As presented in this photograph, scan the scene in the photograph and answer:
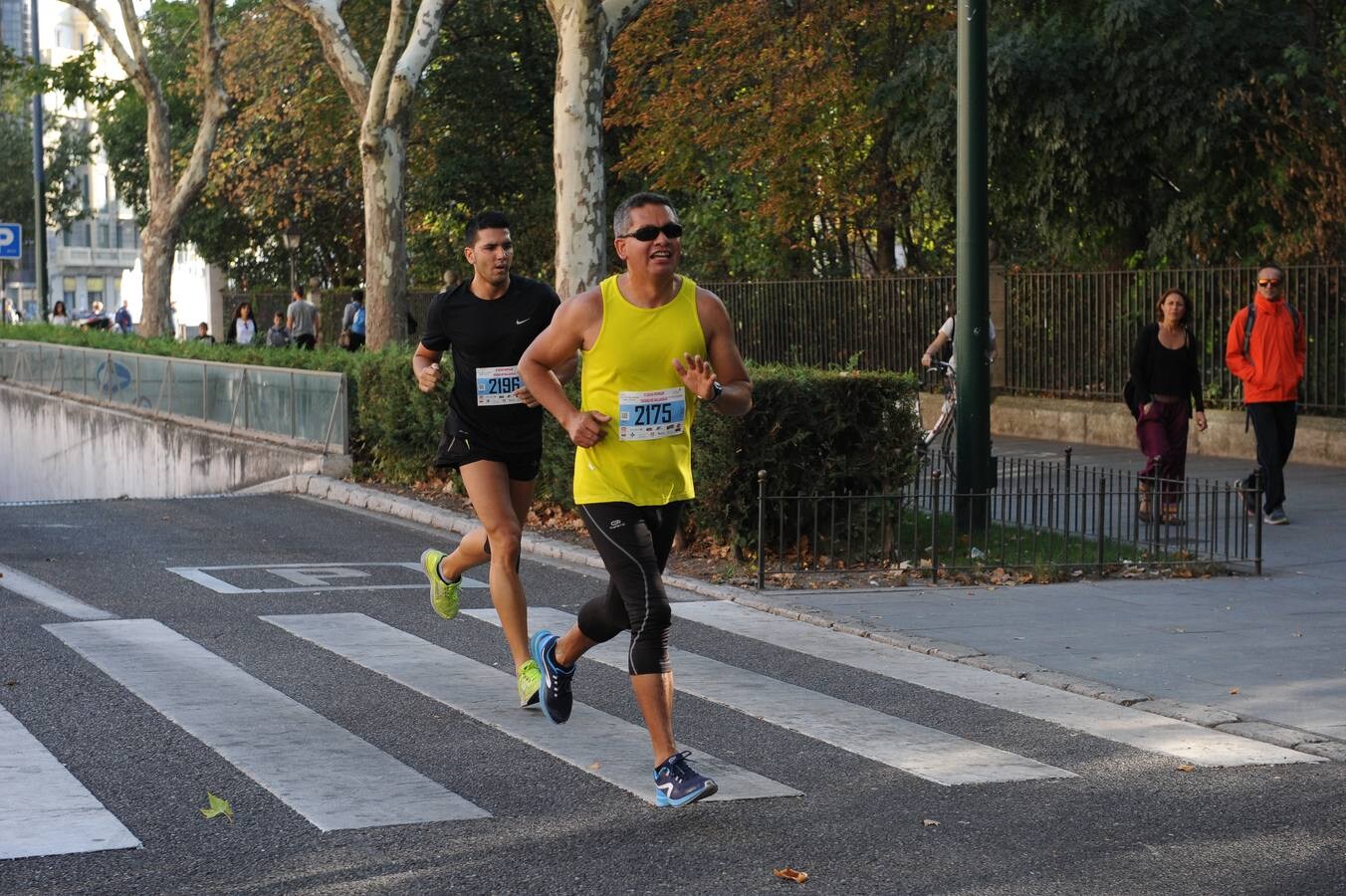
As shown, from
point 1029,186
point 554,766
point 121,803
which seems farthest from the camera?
point 1029,186

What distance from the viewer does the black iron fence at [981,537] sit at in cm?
1137

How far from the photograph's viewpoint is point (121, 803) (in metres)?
5.84

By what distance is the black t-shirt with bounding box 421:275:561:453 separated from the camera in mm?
7781

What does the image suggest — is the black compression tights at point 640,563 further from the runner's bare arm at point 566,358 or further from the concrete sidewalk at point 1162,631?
the concrete sidewalk at point 1162,631

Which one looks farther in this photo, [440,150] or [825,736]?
[440,150]

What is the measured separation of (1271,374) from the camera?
14.0m

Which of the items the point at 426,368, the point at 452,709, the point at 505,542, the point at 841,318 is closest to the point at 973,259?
the point at 426,368

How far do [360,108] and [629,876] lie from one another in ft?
63.1

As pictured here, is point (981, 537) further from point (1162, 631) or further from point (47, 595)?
point (47, 595)

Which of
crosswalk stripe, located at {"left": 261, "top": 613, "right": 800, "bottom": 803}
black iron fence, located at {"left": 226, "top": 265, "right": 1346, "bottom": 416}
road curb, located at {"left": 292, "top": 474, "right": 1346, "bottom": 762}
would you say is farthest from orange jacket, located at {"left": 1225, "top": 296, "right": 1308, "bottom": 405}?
crosswalk stripe, located at {"left": 261, "top": 613, "right": 800, "bottom": 803}

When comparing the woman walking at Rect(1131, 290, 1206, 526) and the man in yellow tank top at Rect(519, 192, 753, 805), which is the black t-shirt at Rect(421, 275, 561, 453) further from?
the woman walking at Rect(1131, 290, 1206, 526)

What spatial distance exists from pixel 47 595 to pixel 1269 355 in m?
8.54

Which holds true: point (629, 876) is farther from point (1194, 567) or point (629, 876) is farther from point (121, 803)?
point (1194, 567)

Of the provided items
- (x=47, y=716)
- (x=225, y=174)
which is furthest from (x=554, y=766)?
(x=225, y=174)
